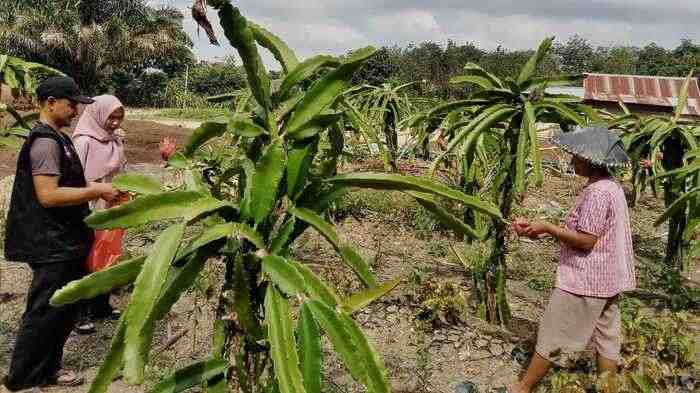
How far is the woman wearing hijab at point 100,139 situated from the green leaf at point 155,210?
1.94 meters

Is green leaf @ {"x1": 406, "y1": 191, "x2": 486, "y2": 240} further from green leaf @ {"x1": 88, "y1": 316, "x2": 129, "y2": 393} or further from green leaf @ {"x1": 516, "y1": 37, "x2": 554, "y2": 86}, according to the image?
green leaf @ {"x1": 516, "y1": 37, "x2": 554, "y2": 86}

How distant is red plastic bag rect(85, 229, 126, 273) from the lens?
2.99 metres

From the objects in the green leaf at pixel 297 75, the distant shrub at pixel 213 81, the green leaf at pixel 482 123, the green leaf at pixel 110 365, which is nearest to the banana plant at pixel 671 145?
the green leaf at pixel 482 123

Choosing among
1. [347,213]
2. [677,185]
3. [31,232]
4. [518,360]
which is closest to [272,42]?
[31,232]

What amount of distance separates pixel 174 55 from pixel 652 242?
20.4 metres

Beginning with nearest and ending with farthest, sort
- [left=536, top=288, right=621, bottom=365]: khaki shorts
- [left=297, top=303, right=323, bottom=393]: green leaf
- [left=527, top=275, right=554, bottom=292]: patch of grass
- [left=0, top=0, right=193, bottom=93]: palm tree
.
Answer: [left=297, top=303, right=323, bottom=393]: green leaf → [left=536, top=288, right=621, bottom=365]: khaki shorts → [left=527, top=275, right=554, bottom=292]: patch of grass → [left=0, top=0, right=193, bottom=93]: palm tree

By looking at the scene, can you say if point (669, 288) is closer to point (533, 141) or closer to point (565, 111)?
point (565, 111)

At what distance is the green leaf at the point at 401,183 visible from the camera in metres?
1.69

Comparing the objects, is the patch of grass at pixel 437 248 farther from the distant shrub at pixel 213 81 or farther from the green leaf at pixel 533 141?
the distant shrub at pixel 213 81

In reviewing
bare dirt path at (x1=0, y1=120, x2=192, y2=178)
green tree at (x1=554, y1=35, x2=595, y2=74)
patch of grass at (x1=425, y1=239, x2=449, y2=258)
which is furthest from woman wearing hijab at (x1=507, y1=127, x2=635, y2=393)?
green tree at (x1=554, y1=35, x2=595, y2=74)

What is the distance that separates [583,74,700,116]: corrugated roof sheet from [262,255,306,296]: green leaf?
16.3 meters

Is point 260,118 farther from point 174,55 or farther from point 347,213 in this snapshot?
point 174,55

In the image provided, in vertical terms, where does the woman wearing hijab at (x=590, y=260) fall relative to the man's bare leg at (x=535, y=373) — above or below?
above

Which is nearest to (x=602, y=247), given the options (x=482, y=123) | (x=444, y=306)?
(x=482, y=123)
